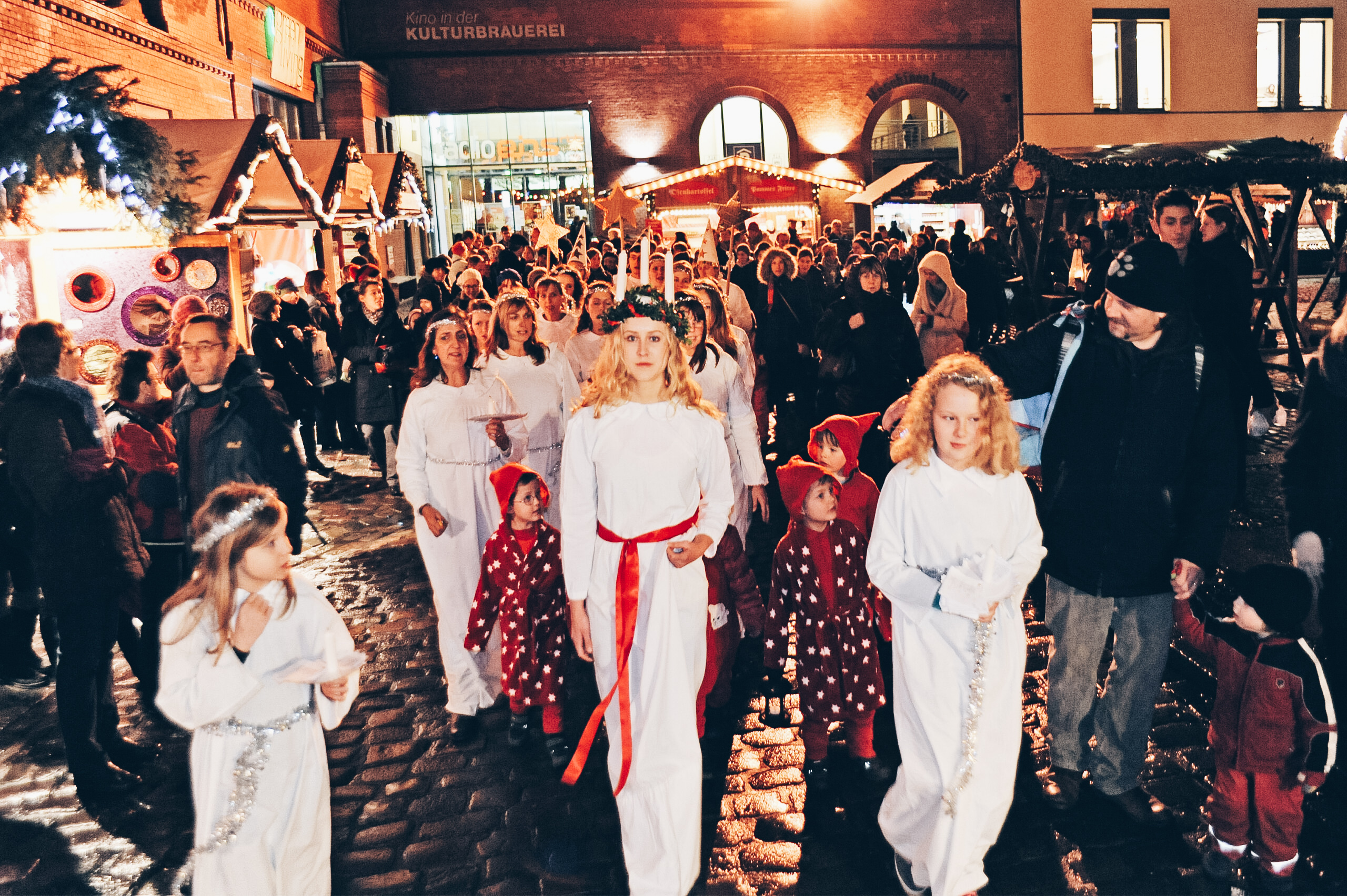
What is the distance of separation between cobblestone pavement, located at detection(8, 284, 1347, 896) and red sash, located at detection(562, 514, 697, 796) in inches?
21.0

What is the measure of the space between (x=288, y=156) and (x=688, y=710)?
29.3ft

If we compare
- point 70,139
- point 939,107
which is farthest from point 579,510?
point 939,107

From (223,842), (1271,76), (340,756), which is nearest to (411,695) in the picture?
(340,756)

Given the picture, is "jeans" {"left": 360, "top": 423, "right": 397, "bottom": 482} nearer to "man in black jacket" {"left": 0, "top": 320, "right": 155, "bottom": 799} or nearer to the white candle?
"man in black jacket" {"left": 0, "top": 320, "right": 155, "bottom": 799}

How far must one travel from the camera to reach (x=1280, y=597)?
3400 millimetres

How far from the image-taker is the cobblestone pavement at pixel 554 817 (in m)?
3.76

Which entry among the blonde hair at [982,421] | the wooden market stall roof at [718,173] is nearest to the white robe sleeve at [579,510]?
the blonde hair at [982,421]

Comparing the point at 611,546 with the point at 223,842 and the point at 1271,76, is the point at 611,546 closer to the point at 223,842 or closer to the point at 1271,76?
the point at 223,842

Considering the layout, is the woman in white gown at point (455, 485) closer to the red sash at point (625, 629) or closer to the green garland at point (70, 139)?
the red sash at point (625, 629)

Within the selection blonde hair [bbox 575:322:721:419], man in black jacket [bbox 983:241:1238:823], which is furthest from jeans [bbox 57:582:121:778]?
man in black jacket [bbox 983:241:1238:823]

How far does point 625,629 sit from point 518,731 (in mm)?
1603

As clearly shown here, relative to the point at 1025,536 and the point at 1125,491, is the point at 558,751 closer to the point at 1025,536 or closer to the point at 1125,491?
the point at 1025,536

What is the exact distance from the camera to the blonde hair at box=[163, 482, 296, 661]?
3.06m

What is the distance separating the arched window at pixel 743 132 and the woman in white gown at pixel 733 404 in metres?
23.8
